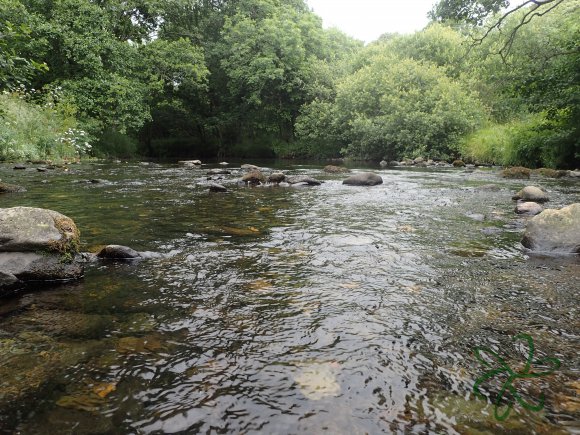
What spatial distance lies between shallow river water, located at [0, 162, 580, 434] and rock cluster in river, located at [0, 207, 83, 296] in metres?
0.25

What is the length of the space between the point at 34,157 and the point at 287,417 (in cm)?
1816

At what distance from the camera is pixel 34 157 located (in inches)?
640

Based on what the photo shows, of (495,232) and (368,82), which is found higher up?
(368,82)

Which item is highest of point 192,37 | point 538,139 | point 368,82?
point 192,37

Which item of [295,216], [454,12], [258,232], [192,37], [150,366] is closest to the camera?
[150,366]

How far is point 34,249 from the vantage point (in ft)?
12.0

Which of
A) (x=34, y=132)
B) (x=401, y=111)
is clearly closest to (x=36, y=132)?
(x=34, y=132)

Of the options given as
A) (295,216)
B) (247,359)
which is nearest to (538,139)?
(295,216)

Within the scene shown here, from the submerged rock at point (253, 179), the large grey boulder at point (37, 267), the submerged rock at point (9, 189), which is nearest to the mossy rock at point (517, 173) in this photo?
the submerged rock at point (253, 179)

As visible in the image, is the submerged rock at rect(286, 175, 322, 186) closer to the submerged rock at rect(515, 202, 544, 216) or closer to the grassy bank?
the submerged rock at rect(515, 202, 544, 216)

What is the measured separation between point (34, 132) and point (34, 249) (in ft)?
52.5

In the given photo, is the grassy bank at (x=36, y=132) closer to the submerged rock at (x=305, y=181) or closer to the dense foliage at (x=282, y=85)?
the dense foliage at (x=282, y=85)

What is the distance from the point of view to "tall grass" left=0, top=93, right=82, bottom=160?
49.9ft

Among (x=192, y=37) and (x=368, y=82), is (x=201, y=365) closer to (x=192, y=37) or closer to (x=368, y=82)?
(x=368, y=82)
